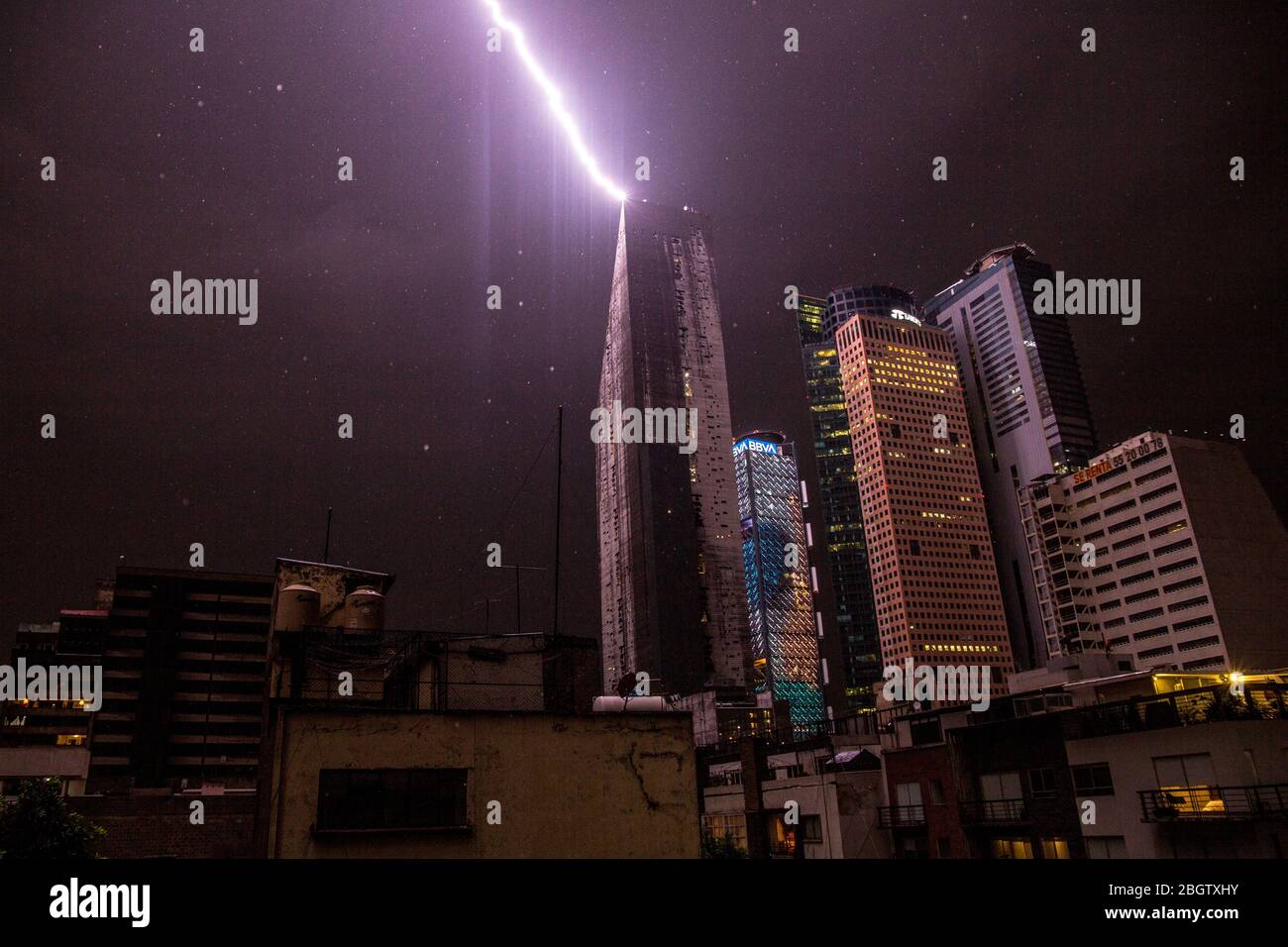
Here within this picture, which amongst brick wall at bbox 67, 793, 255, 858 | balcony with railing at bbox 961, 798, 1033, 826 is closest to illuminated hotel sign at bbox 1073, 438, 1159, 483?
balcony with railing at bbox 961, 798, 1033, 826

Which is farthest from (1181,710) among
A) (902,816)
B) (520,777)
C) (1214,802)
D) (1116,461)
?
(1116,461)

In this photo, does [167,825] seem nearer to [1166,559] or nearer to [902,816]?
[902,816]

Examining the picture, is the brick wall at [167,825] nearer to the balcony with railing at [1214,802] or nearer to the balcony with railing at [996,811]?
the balcony with railing at [996,811]

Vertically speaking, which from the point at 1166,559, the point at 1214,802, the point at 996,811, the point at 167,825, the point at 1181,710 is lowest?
the point at 996,811
